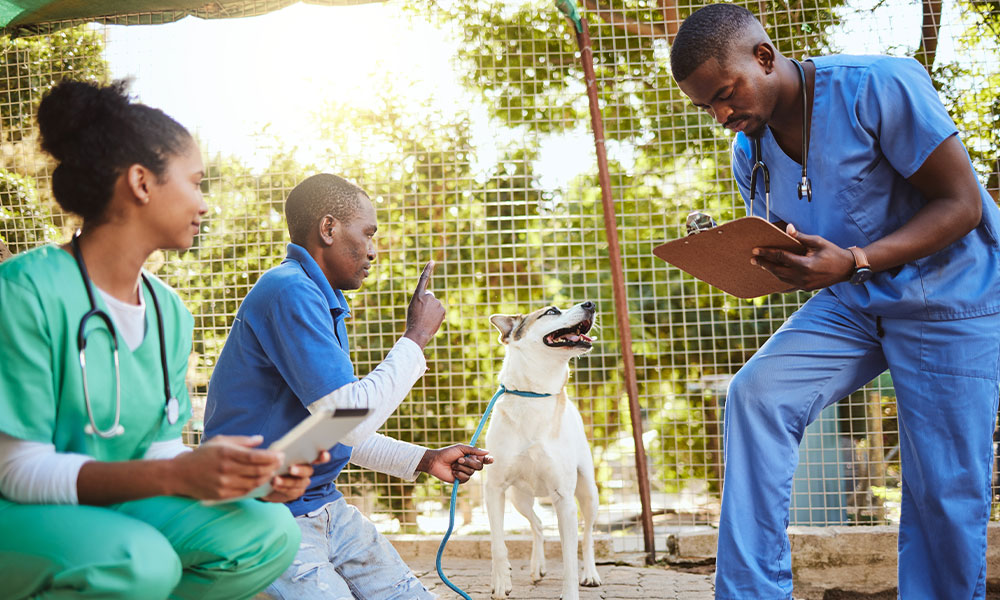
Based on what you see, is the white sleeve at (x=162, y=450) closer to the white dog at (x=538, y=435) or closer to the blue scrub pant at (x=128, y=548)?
the blue scrub pant at (x=128, y=548)

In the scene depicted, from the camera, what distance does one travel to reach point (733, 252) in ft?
7.89

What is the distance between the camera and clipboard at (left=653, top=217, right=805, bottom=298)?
2.24m

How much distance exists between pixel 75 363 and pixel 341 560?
1.10 m

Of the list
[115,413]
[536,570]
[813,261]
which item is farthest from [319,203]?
[536,570]

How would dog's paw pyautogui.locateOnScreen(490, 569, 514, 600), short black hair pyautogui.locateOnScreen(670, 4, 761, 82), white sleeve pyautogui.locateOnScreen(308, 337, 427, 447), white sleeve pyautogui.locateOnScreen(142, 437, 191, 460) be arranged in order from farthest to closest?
dog's paw pyautogui.locateOnScreen(490, 569, 514, 600) → short black hair pyautogui.locateOnScreen(670, 4, 761, 82) → white sleeve pyautogui.locateOnScreen(308, 337, 427, 447) → white sleeve pyautogui.locateOnScreen(142, 437, 191, 460)

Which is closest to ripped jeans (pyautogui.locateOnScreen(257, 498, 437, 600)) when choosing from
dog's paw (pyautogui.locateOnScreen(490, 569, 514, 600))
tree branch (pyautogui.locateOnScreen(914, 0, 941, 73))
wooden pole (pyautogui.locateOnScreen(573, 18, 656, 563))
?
dog's paw (pyautogui.locateOnScreen(490, 569, 514, 600))

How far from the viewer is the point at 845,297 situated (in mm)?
2562

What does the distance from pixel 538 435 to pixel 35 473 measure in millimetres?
2847

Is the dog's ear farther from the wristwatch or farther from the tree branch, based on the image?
the tree branch

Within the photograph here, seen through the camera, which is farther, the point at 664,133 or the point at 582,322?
the point at 664,133

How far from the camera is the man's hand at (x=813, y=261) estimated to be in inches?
89.8

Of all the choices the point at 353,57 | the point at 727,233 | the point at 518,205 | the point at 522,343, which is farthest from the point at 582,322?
the point at 353,57

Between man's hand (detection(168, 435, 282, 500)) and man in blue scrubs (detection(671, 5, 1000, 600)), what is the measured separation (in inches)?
59.5

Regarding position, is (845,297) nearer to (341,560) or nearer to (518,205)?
(341,560)
